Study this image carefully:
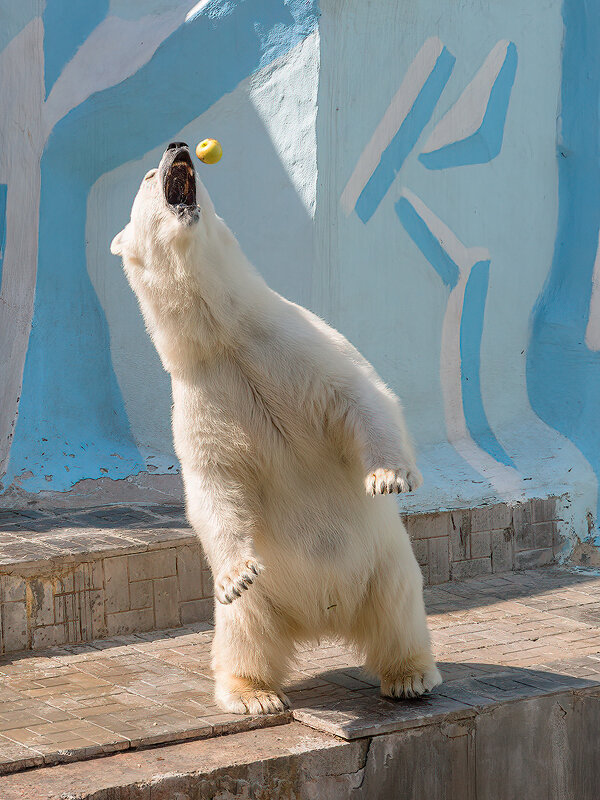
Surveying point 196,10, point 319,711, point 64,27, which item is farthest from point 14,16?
point 319,711

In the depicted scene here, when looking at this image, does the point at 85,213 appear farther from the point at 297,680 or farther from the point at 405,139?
the point at 297,680

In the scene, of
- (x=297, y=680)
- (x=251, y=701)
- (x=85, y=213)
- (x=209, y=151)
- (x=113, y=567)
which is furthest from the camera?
(x=85, y=213)

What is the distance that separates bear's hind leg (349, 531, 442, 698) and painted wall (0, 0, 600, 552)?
5.75 feet

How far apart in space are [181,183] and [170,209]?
9 cm

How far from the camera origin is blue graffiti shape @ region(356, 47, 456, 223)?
18.7 feet

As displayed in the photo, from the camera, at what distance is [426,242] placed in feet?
19.3

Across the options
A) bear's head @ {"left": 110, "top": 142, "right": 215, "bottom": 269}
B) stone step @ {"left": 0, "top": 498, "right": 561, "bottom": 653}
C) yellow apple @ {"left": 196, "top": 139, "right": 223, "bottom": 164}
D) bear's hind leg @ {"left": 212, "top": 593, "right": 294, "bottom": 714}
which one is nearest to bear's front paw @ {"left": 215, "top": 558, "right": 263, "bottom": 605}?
bear's hind leg @ {"left": 212, "top": 593, "right": 294, "bottom": 714}

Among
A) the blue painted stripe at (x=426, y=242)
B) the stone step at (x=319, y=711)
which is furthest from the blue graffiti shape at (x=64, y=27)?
the stone step at (x=319, y=711)

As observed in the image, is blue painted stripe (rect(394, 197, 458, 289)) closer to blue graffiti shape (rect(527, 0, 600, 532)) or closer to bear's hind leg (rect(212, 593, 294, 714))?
blue graffiti shape (rect(527, 0, 600, 532))

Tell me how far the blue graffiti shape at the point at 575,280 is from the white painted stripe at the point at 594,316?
0.02m

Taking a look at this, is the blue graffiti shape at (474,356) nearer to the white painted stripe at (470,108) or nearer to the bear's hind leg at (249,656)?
the white painted stripe at (470,108)

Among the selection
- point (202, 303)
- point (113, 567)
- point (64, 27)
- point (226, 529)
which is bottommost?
point (113, 567)

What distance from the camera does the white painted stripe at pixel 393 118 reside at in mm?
5641

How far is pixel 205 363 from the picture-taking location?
346 centimetres
